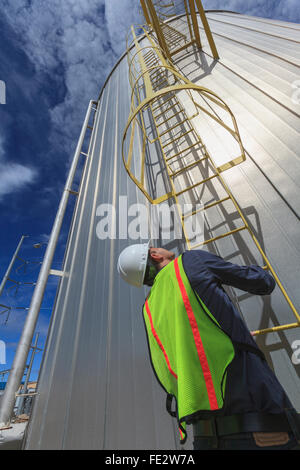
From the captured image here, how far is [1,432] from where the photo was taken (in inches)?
106

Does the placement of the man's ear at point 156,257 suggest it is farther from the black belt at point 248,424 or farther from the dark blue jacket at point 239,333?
the black belt at point 248,424

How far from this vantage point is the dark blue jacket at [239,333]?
861 mm

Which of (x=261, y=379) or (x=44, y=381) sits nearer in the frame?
(x=261, y=379)

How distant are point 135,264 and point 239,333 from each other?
39.2 inches

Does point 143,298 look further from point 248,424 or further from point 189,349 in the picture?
point 248,424

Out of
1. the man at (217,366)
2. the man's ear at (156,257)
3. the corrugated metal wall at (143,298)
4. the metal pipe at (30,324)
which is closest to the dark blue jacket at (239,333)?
the man at (217,366)

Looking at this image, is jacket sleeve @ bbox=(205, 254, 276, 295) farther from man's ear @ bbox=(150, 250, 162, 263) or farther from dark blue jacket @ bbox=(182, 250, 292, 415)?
man's ear @ bbox=(150, 250, 162, 263)

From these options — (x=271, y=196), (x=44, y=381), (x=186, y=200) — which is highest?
(x=186, y=200)

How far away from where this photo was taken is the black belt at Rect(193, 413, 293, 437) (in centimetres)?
82

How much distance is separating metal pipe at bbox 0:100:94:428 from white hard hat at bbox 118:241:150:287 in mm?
2844

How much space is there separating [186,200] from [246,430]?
240cm

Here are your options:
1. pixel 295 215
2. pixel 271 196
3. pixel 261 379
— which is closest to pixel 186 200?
pixel 271 196

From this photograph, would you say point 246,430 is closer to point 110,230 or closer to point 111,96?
point 110,230

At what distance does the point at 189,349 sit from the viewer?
0.96 m
